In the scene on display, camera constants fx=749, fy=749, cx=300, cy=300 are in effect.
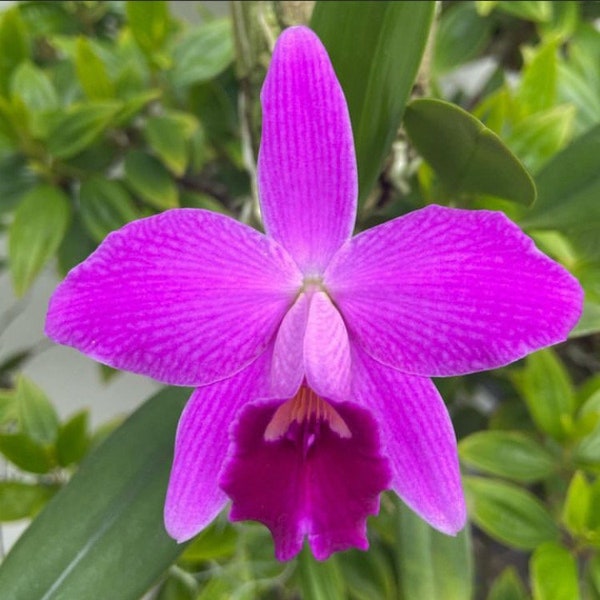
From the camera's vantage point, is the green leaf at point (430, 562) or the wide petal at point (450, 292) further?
the green leaf at point (430, 562)

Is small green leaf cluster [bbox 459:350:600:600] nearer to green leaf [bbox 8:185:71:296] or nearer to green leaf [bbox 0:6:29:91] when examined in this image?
green leaf [bbox 8:185:71:296]

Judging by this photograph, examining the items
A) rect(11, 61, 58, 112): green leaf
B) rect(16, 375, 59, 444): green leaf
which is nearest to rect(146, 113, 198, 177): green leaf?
rect(11, 61, 58, 112): green leaf

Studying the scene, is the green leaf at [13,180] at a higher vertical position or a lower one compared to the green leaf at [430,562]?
higher

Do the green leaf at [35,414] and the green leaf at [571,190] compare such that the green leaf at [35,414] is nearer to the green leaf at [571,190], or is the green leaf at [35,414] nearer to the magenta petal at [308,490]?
the magenta petal at [308,490]

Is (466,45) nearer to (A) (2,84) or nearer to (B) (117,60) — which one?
(B) (117,60)

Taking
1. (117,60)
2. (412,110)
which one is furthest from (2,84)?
(412,110)

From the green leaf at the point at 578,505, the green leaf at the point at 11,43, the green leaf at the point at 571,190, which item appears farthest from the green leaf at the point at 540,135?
the green leaf at the point at 11,43

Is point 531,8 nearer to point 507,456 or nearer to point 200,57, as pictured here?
point 200,57
